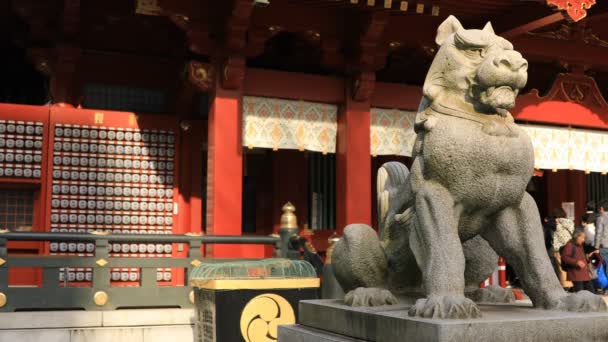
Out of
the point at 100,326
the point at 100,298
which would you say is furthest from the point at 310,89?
the point at 100,326

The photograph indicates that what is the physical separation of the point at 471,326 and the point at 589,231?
957 cm

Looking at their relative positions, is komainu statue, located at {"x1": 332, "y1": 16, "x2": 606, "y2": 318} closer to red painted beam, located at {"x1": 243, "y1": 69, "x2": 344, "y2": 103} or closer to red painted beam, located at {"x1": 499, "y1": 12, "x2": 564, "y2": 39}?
red painted beam, located at {"x1": 243, "y1": 69, "x2": 344, "y2": 103}

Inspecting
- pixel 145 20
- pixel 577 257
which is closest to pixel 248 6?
pixel 145 20

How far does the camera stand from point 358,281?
3.82m

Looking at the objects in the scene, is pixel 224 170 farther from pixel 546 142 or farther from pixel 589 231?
pixel 589 231

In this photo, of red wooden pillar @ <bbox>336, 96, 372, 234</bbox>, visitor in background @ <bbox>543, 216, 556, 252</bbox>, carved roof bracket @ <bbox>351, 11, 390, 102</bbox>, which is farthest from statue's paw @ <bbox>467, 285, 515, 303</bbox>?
visitor in background @ <bbox>543, 216, 556, 252</bbox>

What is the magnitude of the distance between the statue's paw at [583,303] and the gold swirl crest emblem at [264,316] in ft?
10.7

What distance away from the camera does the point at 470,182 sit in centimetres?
334

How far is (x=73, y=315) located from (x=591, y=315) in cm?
570

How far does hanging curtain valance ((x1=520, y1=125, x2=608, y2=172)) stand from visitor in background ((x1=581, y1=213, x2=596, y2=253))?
2.84 ft

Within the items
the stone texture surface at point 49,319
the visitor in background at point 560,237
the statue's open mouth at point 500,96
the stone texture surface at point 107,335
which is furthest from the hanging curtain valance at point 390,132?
the statue's open mouth at point 500,96

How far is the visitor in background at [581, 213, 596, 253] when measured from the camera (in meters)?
11.3

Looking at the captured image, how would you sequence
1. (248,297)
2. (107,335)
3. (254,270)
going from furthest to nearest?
(107,335) → (254,270) → (248,297)

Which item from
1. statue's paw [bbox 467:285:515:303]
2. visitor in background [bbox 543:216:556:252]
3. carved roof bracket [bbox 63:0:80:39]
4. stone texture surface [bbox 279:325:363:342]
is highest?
carved roof bracket [bbox 63:0:80:39]
